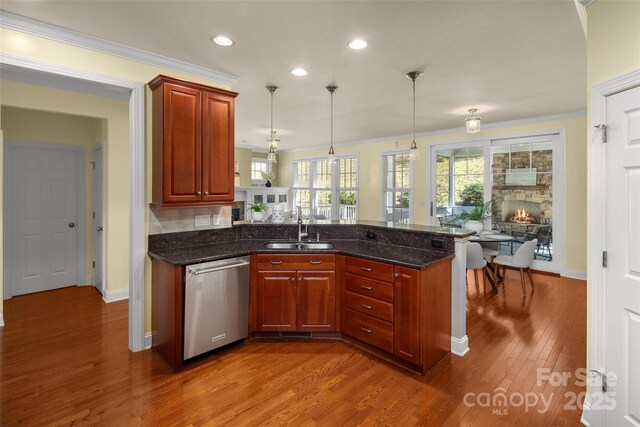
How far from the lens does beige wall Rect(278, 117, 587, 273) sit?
200 inches

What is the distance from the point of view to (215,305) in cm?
279

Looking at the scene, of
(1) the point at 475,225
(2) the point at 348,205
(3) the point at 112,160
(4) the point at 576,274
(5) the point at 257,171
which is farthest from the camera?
(5) the point at 257,171

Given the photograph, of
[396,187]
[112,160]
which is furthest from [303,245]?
[396,187]

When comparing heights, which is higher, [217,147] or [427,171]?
[427,171]

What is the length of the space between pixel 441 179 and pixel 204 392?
5747 millimetres

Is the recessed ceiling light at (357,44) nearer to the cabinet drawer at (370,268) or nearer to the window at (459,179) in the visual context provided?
the cabinet drawer at (370,268)

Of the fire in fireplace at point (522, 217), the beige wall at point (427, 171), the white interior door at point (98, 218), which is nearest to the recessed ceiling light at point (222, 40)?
the white interior door at point (98, 218)

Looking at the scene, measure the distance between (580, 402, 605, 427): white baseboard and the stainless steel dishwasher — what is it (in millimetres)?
2551

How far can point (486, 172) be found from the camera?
19.6ft

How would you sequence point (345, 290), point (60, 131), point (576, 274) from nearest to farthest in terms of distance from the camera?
point (345, 290), point (60, 131), point (576, 274)

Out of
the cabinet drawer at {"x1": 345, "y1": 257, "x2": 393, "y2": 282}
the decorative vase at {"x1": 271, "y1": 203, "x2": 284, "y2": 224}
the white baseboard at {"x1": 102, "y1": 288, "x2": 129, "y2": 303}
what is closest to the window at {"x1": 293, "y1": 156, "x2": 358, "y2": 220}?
the decorative vase at {"x1": 271, "y1": 203, "x2": 284, "y2": 224}

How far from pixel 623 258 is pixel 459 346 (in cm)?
150

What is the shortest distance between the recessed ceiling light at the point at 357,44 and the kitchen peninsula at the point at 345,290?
→ 1.72m

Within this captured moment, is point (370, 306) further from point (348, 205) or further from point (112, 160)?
point (348, 205)
